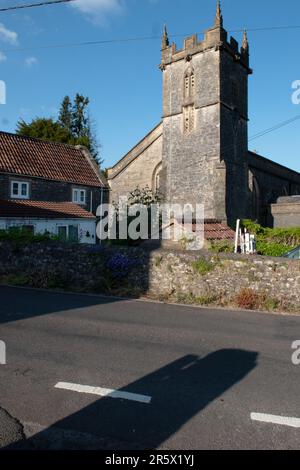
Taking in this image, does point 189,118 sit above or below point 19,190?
above

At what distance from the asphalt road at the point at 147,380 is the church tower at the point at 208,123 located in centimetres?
2033

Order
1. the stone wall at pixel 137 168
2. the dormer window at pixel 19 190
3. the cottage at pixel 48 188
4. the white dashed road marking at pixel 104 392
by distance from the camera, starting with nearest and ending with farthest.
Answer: the white dashed road marking at pixel 104 392 → the cottage at pixel 48 188 → the dormer window at pixel 19 190 → the stone wall at pixel 137 168

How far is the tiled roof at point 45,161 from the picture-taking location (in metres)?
25.9

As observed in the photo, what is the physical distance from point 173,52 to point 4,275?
24076 mm

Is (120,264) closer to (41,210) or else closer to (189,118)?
(41,210)

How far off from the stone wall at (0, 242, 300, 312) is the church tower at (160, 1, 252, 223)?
51.8 feet

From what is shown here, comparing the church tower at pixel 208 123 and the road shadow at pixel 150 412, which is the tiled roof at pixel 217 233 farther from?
the road shadow at pixel 150 412

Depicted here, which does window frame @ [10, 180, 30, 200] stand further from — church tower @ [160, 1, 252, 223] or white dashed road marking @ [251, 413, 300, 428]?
white dashed road marking @ [251, 413, 300, 428]

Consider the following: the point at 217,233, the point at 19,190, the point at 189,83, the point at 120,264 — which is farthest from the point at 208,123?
the point at 120,264

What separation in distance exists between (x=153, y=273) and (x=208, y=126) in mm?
19258

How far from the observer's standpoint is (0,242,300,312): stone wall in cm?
1118

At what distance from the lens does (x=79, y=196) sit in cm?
2961

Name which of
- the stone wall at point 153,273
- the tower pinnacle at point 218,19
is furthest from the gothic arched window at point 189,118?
the stone wall at point 153,273
